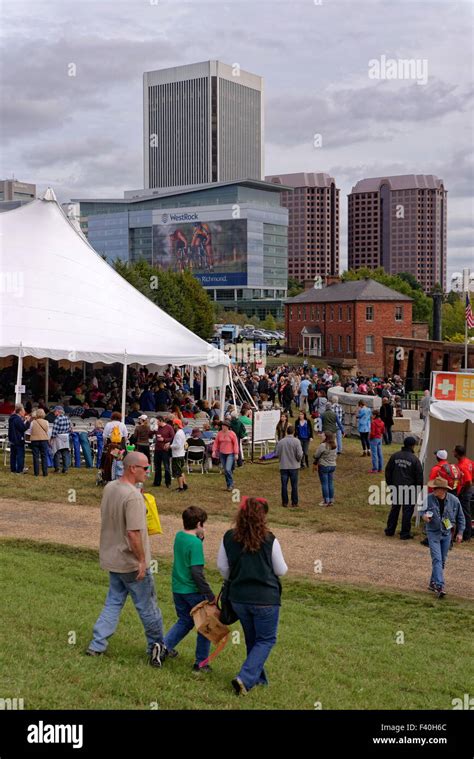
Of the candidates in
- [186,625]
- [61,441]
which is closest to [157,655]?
[186,625]

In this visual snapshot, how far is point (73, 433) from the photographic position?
65.6 feet

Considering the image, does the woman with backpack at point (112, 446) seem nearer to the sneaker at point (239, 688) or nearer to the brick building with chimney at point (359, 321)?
the sneaker at point (239, 688)

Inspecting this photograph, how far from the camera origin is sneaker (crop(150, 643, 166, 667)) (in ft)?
23.8

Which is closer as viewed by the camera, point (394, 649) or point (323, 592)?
point (394, 649)

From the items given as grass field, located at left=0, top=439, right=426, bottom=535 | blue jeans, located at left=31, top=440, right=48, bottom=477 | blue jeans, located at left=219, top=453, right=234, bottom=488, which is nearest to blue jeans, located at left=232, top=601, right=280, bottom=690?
grass field, located at left=0, top=439, right=426, bottom=535

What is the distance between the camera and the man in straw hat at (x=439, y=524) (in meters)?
10.9

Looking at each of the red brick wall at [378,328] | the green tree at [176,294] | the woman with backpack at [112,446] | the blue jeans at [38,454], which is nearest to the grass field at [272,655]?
the woman with backpack at [112,446]

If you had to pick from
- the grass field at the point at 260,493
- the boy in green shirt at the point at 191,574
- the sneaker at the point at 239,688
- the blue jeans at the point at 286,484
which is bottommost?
the grass field at the point at 260,493

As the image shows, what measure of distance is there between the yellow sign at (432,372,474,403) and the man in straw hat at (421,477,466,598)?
498 cm
